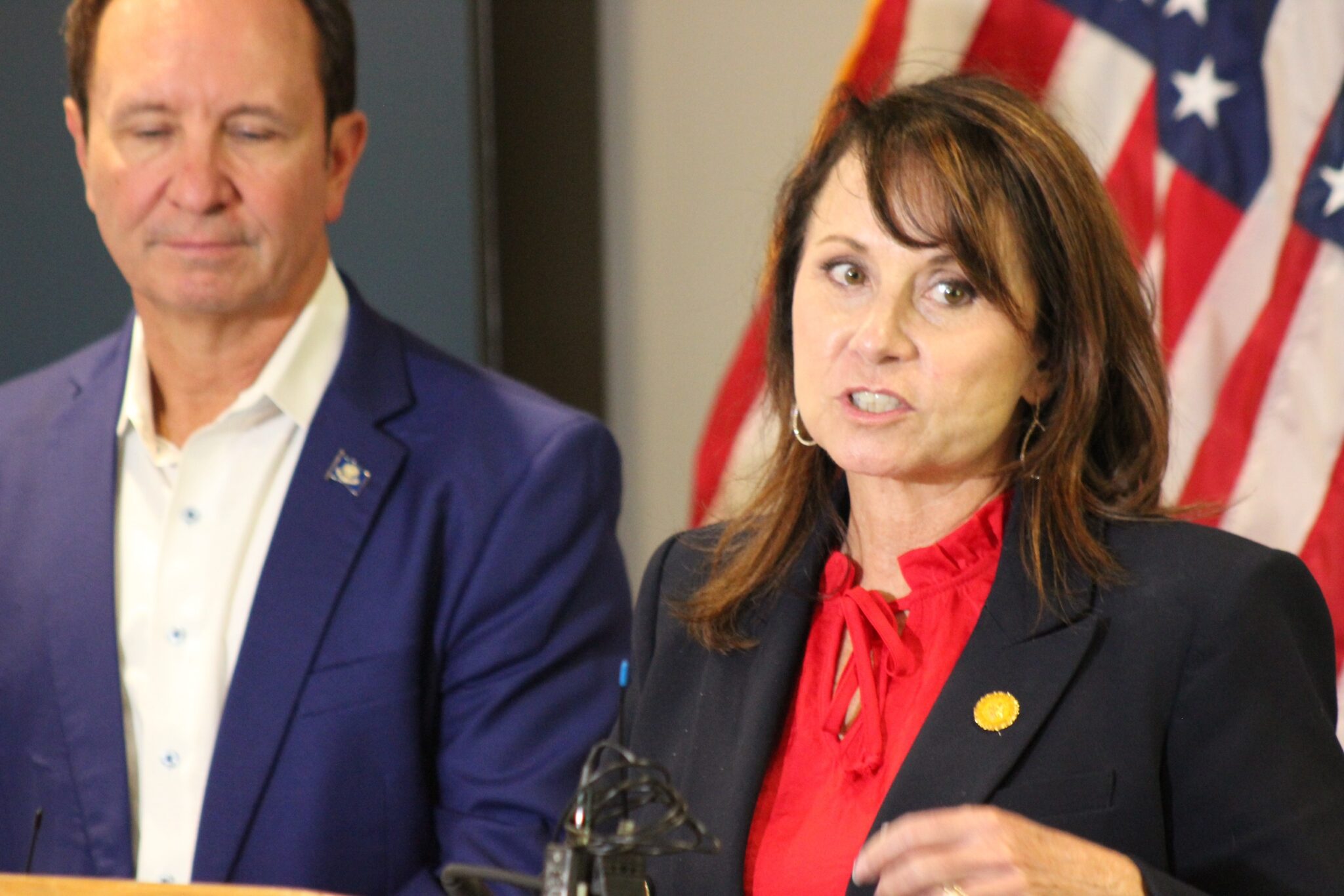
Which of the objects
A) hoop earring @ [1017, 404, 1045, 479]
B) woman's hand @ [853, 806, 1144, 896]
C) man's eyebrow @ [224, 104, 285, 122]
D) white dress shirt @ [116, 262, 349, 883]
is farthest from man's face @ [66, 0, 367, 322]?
woman's hand @ [853, 806, 1144, 896]

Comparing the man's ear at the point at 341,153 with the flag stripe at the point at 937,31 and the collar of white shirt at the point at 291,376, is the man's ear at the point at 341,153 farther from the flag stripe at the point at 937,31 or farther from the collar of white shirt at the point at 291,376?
the flag stripe at the point at 937,31

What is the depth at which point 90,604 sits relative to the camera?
6.91ft

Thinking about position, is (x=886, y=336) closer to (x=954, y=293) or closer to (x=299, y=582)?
(x=954, y=293)

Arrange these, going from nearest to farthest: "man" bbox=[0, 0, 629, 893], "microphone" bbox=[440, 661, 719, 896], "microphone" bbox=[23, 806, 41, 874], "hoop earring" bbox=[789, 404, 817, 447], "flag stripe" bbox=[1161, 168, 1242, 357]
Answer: "microphone" bbox=[440, 661, 719, 896] → "hoop earring" bbox=[789, 404, 817, 447] → "microphone" bbox=[23, 806, 41, 874] → "man" bbox=[0, 0, 629, 893] → "flag stripe" bbox=[1161, 168, 1242, 357]

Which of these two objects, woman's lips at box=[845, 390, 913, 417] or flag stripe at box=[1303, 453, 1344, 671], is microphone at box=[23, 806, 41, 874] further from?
flag stripe at box=[1303, 453, 1344, 671]

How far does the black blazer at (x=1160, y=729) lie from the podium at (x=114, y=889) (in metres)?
0.55

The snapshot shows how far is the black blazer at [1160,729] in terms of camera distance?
1.38 meters

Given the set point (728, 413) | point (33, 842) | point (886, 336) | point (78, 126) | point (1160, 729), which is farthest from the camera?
point (728, 413)

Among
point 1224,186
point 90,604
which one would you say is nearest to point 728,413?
point 1224,186

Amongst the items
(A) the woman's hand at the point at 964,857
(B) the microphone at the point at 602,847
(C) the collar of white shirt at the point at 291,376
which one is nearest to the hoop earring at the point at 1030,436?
(A) the woman's hand at the point at 964,857

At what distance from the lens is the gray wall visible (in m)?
3.05

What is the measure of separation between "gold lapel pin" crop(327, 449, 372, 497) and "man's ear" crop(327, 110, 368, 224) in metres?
0.38

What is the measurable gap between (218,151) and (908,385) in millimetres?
1080

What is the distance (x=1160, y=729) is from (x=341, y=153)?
1462 millimetres
